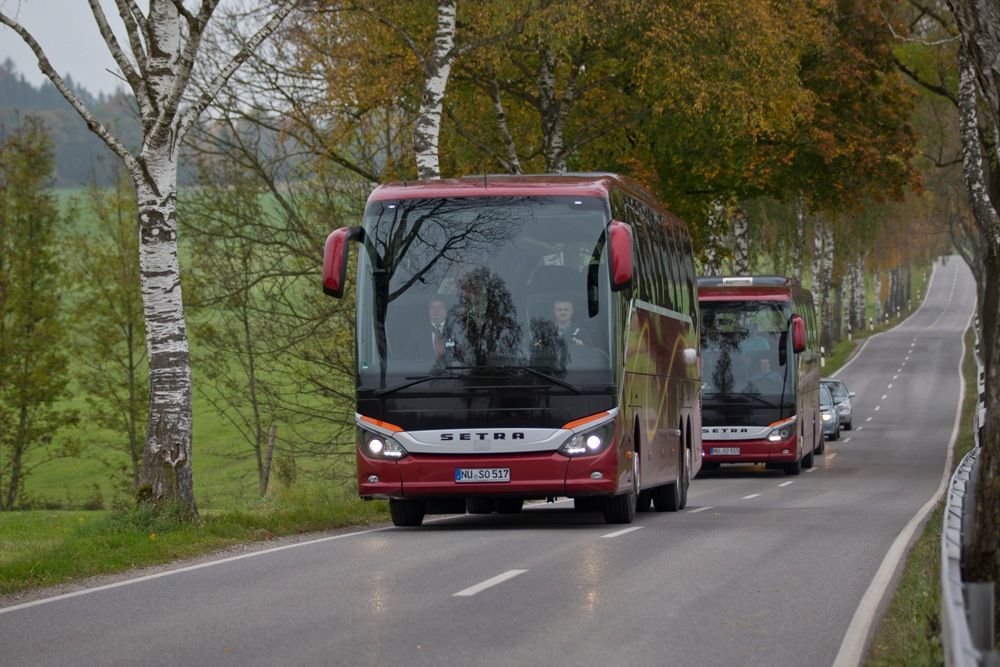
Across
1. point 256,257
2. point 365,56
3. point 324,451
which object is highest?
point 365,56

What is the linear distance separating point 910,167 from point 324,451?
48.3ft

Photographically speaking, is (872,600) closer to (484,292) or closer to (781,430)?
(484,292)

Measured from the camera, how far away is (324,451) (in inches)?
1364

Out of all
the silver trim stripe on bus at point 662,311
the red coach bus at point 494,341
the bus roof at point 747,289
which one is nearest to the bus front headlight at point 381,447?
the red coach bus at point 494,341

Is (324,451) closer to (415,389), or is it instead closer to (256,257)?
(256,257)

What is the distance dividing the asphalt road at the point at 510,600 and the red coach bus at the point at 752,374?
13.8m

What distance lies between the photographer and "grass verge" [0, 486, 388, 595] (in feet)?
45.3

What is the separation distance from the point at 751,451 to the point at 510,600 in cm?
2395

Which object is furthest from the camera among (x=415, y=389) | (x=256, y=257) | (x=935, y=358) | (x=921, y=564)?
(x=935, y=358)

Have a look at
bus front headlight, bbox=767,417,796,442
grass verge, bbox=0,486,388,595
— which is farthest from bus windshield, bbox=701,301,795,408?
grass verge, bbox=0,486,388,595

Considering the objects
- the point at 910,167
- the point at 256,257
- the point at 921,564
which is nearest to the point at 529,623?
the point at 921,564

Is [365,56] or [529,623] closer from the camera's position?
[529,623]

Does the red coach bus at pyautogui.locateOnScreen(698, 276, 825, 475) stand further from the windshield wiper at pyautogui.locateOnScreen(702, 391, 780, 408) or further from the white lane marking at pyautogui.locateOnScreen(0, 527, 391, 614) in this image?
the white lane marking at pyautogui.locateOnScreen(0, 527, 391, 614)

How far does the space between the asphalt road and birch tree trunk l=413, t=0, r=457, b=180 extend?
6520 millimetres
